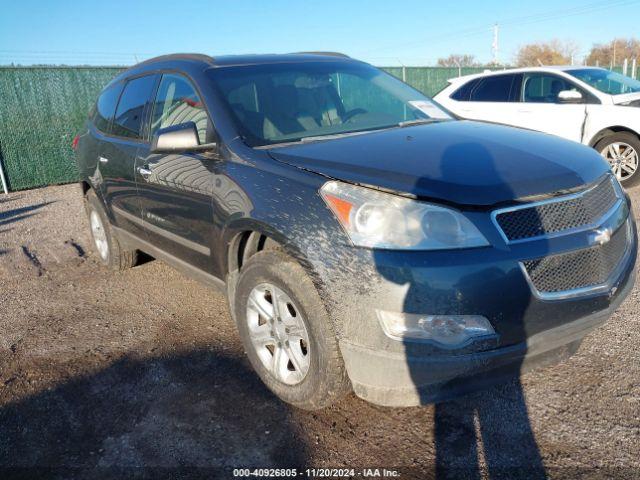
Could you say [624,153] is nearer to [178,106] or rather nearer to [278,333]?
[178,106]

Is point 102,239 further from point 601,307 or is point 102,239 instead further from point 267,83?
point 601,307

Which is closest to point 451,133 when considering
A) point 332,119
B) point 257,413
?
point 332,119

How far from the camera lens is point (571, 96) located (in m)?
7.20

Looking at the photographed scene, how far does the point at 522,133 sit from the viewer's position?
3.10 meters

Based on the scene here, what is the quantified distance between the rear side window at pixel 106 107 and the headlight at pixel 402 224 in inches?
123

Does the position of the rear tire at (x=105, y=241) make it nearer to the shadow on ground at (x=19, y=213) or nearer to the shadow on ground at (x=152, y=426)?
the shadow on ground at (x=152, y=426)

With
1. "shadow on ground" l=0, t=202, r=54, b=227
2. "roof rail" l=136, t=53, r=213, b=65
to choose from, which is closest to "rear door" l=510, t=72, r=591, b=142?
"roof rail" l=136, t=53, r=213, b=65

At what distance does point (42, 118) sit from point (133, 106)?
697cm

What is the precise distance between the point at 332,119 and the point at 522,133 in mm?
1154

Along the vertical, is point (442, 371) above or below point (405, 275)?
below

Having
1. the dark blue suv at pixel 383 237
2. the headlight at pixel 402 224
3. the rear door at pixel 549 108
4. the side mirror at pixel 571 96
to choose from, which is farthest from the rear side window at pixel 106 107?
the side mirror at pixel 571 96

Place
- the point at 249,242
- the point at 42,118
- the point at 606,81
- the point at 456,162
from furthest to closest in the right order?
the point at 42,118, the point at 606,81, the point at 249,242, the point at 456,162

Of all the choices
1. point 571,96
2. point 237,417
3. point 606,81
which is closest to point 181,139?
point 237,417

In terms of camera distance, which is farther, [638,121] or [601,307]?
[638,121]
